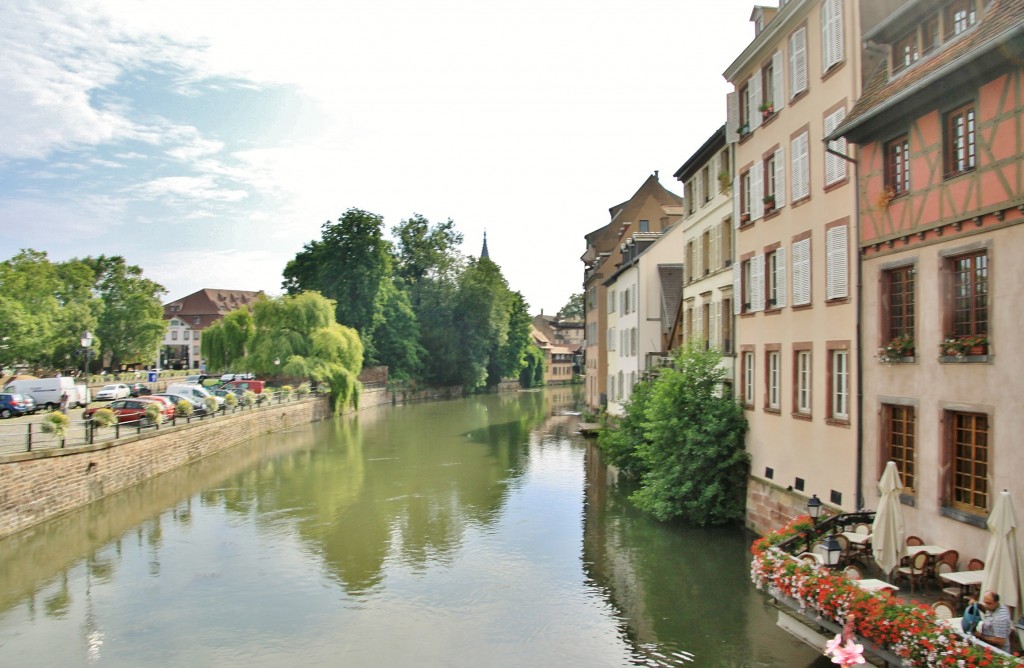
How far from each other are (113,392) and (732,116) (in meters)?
41.7

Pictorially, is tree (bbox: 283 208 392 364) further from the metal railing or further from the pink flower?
the pink flower

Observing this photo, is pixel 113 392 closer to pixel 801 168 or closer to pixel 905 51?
pixel 801 168

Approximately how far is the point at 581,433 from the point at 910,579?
33051 millimetres

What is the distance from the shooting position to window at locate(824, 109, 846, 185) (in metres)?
14.9

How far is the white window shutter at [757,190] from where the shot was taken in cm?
1897

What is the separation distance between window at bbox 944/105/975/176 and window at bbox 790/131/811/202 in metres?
4.57

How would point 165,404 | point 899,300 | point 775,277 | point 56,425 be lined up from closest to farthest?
point 899,300
point 775,277
point 56,425
point 165,404

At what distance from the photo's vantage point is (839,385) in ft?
50.2

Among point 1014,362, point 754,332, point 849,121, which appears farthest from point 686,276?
point 1014,362

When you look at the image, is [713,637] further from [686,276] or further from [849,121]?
[686,276]

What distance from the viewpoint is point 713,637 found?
13367 mm

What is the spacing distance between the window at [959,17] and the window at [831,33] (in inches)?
115

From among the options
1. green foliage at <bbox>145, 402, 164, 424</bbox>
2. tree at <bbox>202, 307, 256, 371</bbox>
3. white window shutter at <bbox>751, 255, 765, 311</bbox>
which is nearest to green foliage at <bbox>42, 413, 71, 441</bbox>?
green foliage at <bbox>145, 402, 164, 424</bbox>

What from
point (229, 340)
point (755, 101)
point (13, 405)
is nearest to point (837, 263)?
point (755, 101)
